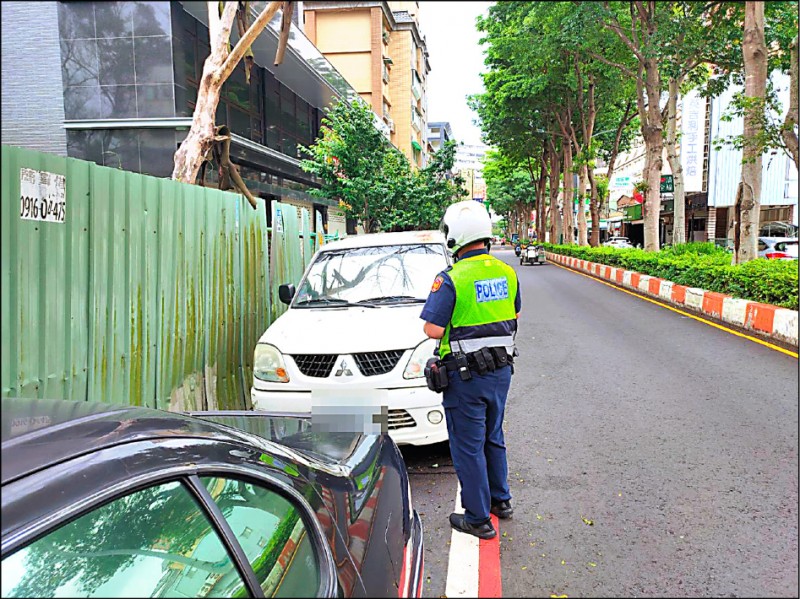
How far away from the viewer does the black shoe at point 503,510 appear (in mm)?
3453

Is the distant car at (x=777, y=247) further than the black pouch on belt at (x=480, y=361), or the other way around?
the distant car at (x=777, y=247)

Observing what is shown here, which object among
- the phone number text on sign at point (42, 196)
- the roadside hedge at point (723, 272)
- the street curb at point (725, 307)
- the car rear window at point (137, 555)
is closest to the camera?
the car rear window at point (137, 555)

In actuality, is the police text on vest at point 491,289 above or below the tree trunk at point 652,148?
below

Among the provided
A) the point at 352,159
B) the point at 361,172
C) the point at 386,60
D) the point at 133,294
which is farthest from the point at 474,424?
the point at 386,60

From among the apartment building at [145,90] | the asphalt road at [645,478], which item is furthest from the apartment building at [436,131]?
the asphalt road at [645,478]

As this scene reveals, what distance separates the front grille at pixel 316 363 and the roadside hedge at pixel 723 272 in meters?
7.55

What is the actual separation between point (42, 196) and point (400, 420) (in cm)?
245

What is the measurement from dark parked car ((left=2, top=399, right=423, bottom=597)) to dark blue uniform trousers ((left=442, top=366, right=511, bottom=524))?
124cm

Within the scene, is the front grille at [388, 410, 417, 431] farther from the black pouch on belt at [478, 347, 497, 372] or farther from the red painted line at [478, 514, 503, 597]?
the black pouch on belt at [478, 347, 497, 372]

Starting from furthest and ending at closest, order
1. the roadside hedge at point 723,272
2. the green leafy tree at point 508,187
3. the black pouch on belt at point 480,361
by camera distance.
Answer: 1. the green leafy tree at point 508,187
2. the roadside hedge at point 723,272
3. the black pouch on belt at point 480,361

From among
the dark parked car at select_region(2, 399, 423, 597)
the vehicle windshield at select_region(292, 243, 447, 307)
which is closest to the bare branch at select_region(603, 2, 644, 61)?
the vehicle windshield at select_region(292, 243, 447, 307)

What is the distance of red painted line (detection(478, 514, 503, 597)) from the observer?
8.51ft

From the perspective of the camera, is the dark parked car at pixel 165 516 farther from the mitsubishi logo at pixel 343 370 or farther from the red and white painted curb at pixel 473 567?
the mitsubishi logo at pixel 343 370

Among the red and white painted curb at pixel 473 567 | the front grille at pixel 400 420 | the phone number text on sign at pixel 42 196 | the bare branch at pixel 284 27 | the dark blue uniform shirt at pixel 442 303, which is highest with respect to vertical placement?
the bare branch at pixel 284 27
